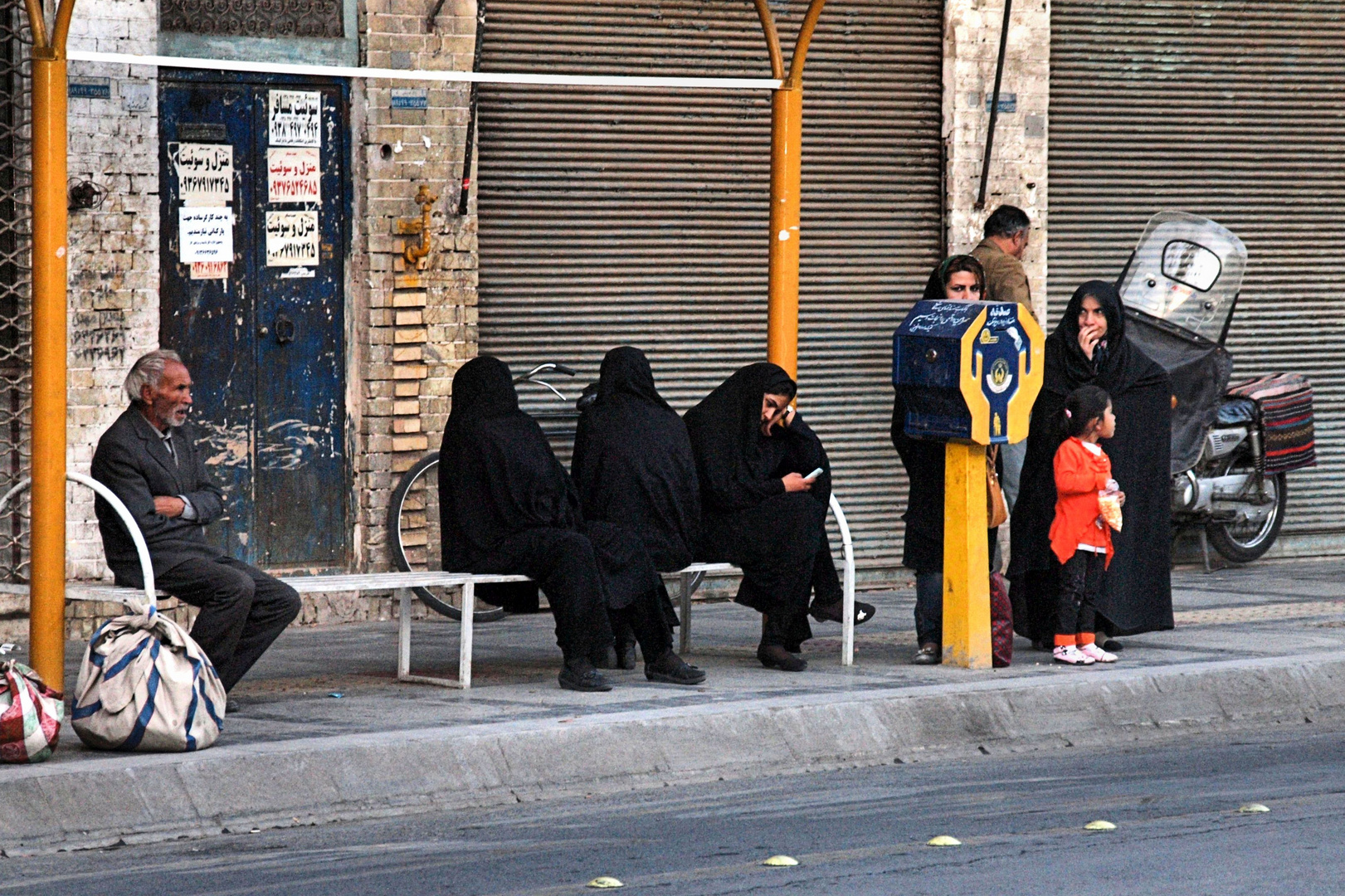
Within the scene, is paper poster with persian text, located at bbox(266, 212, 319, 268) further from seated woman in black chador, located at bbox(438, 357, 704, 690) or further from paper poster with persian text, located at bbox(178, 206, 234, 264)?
seated woman in black chador, located at bbox(438, 357, 704, 690)

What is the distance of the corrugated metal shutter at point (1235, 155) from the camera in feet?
41.7

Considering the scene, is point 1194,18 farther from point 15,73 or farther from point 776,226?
point 15,73

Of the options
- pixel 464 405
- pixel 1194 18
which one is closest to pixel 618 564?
pixel 464 405

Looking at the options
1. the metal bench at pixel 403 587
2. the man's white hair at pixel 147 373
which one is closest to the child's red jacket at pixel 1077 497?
the metal bench at pixel 403 587

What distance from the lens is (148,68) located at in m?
10.0

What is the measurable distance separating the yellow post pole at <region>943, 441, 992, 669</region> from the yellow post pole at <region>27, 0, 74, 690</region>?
346 centimetres

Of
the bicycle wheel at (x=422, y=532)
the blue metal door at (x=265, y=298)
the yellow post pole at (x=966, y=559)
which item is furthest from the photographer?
the bicycle wheel at (x=422, y=532)

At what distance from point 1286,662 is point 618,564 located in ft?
9.39

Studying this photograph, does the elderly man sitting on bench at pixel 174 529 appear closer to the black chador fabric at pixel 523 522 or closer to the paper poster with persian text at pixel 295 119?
the black chador fabric at pixel 523 522

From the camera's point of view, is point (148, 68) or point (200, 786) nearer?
point (200, 786)

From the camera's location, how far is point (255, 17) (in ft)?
34.1

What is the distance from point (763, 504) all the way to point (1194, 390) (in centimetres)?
397

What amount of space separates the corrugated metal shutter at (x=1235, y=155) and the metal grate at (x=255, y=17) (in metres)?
4.30

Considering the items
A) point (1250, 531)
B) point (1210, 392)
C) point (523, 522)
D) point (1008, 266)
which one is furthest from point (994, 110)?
point (523, 522)
